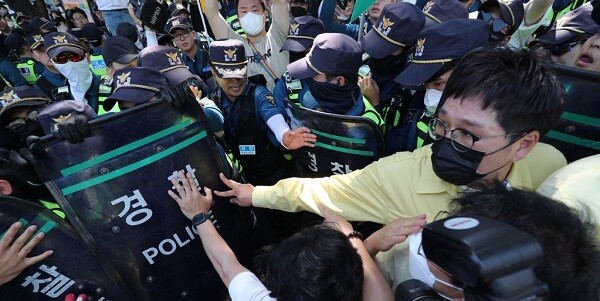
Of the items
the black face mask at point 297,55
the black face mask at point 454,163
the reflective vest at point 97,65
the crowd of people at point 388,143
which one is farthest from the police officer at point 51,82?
the black face mask at point 454,163

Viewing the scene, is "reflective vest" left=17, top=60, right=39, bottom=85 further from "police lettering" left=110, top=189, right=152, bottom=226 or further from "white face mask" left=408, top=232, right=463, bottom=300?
"white face mask" left=408, top=232, right=463, bottom=300

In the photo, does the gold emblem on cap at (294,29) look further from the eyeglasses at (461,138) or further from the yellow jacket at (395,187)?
the eyeglasses at (461,138)

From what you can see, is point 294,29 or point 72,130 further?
point 294,29

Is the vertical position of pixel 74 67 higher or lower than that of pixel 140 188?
lower

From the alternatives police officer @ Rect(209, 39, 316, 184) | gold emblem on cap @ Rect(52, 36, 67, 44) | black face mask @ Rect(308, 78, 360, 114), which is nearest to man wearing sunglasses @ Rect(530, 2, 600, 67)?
black face mask @ Rect(308, 78, 360, 114)

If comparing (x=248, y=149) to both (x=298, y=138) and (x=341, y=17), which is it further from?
(x=341, y=17)

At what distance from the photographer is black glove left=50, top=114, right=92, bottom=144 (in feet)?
4.82

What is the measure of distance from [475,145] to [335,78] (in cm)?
110

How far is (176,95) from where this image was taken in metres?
1.68

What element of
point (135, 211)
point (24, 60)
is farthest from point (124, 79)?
point (24, 60)

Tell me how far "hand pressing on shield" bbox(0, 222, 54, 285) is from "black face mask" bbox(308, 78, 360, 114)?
1.65 m

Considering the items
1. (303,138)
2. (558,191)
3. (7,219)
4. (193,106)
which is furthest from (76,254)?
(558,191)

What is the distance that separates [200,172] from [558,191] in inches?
63.3

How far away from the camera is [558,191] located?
4.09 feet
